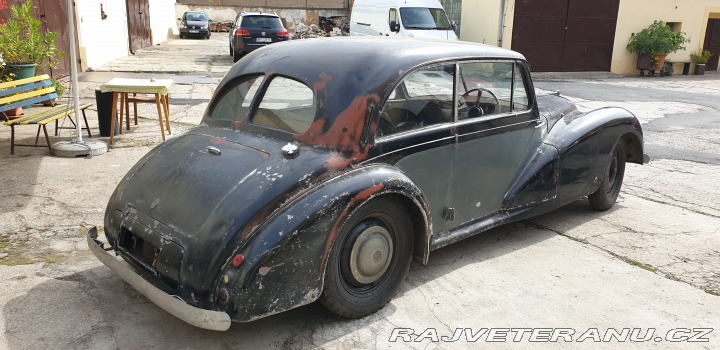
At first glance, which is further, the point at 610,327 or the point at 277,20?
the point at 277,20

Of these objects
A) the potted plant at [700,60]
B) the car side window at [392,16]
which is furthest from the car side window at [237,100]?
the potted plant at [700,60]

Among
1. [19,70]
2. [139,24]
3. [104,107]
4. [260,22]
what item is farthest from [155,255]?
[139,24]

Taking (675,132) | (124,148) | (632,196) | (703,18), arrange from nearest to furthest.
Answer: (632,196) < (124,148) < (675,132) < (703,18)

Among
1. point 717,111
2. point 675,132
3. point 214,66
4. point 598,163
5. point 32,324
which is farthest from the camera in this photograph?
point 214,66

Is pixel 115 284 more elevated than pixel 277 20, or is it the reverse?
pixel 277 20

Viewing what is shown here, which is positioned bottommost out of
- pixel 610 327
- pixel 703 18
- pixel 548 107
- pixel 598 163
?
pixel 610 327

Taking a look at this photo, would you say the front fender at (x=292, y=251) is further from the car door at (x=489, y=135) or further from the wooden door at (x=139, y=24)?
the wooden door at (x=139, y=24)

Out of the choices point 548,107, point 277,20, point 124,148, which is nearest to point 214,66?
point 277,20

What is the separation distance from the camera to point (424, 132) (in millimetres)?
3750

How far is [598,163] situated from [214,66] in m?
13.9

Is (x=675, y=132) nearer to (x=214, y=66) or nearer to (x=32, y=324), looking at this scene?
(x=32, y=324)

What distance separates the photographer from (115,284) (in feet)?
12.3

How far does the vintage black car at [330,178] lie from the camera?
2.95 metres

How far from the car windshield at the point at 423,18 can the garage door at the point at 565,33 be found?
10.3ft
